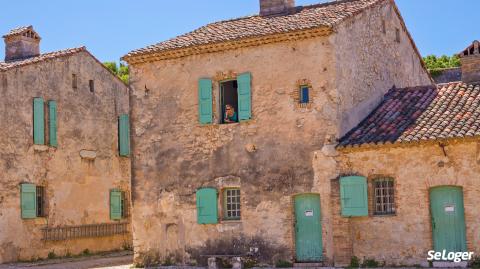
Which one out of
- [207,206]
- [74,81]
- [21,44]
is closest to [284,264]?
[207,206]

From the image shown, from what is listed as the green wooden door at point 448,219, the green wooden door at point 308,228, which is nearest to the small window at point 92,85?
the green wooden door at point 308,228

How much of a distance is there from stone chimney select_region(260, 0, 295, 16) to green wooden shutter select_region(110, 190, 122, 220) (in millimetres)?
10301

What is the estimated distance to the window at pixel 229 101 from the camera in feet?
70.9

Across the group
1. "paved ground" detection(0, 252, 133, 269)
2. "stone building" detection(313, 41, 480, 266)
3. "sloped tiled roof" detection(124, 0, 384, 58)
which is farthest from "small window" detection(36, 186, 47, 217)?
"stone building" detection(313, 41, 480, 266)

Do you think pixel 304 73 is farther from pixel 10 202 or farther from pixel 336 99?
pixel 10 202

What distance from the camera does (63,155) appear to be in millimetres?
27000

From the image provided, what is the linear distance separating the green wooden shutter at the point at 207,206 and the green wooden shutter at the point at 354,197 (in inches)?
157

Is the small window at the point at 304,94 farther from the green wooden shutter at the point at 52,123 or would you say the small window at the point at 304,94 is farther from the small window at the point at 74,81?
the small window at the point at 74,81

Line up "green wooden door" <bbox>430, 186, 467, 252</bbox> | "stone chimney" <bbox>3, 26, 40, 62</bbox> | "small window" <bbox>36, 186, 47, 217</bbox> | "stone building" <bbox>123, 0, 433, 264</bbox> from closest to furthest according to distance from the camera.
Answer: "green wooden door" <bbox>430, 186, 467, 252</bbox>, "stone building" <bbox>123, 0, 433, 264</bbox>, "small window" <bbox>36, 186, 47, 217</bbox>, "stone chimney" <bbox>3, 26, 40, 62</bbox>

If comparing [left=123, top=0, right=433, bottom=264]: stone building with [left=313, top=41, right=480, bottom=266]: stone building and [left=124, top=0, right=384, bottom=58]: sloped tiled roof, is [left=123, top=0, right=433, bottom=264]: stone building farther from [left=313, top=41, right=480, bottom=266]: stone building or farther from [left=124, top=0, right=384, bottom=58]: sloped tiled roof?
[left=313, top=41, right=480, bottom=266]: stone building

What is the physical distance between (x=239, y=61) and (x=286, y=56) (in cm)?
152

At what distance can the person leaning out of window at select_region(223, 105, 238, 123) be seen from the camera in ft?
70.7

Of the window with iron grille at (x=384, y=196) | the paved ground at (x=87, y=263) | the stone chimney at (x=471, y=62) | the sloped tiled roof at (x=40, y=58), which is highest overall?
the sloped tiled roof at (x=40, y=58)

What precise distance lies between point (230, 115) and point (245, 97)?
0.97 metres
